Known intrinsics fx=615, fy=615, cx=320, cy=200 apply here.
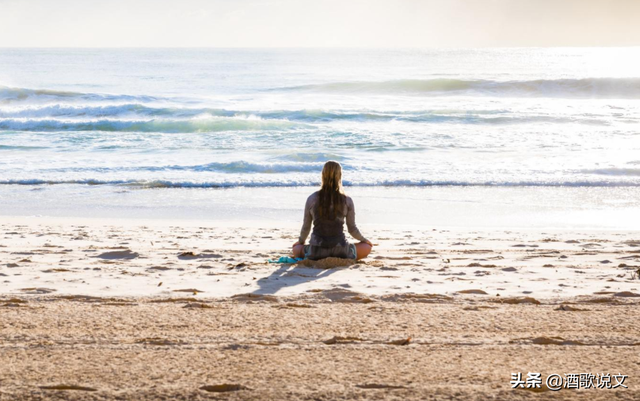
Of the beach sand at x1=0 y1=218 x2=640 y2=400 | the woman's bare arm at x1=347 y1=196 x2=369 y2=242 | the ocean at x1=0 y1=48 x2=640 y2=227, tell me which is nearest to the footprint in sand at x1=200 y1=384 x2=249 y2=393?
the beach sand at x1=0 y1=218 x2=640 y2=400

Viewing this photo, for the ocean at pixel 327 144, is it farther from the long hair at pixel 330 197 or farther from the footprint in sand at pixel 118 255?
the long hair at pixel 330 197

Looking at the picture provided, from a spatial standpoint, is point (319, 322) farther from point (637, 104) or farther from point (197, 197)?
point (637, 104)

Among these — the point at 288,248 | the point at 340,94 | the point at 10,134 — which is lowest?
the point at 288,248

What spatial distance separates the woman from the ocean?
11.6ft

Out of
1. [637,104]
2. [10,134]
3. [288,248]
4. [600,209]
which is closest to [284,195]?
[288,248]

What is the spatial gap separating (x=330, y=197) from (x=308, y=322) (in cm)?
195

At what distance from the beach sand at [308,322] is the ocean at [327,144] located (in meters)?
3.90

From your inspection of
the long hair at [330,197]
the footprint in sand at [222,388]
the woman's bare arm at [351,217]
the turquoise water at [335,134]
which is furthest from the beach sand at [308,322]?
the turquoise water at [335,134]

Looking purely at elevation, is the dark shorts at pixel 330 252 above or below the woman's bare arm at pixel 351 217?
below

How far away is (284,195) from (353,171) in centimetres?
324

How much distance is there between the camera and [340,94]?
1364 inches

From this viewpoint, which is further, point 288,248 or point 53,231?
point 53,231

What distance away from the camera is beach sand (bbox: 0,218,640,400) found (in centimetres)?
287

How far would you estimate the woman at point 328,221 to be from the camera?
558 cm
